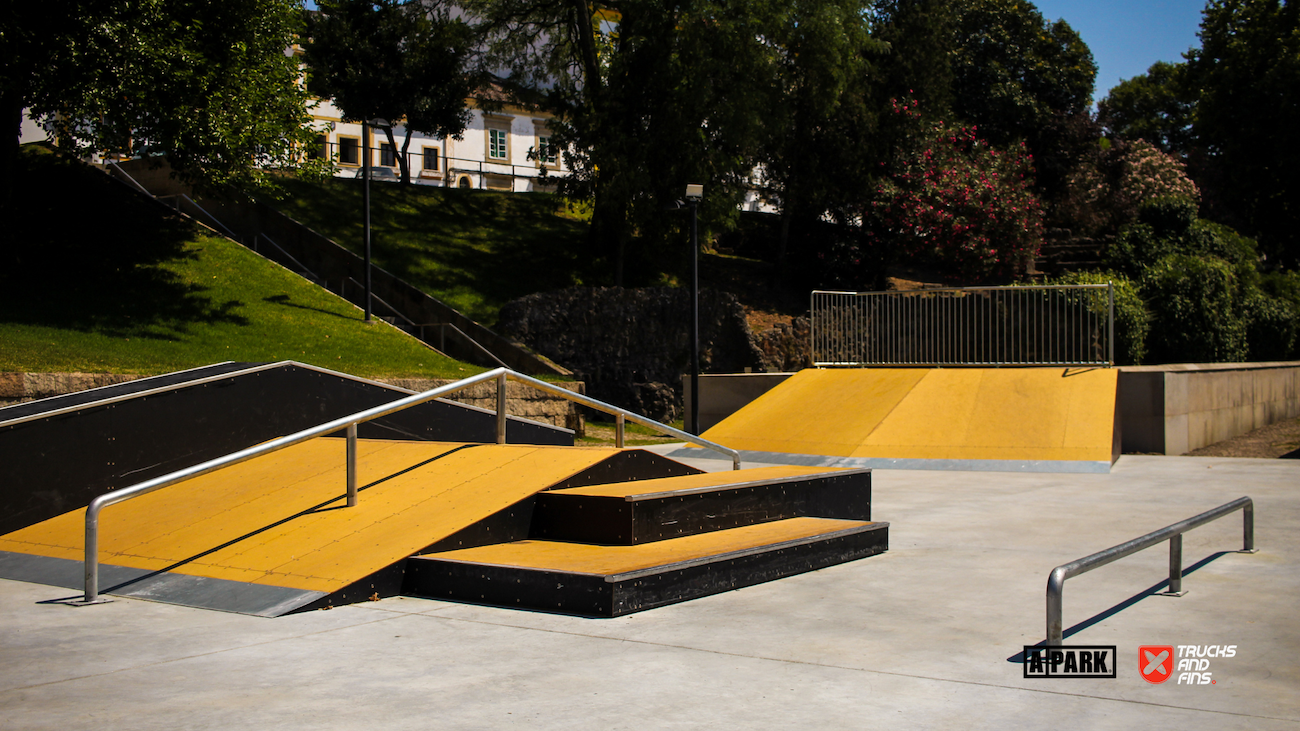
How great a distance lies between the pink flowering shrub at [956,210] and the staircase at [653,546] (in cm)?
2084

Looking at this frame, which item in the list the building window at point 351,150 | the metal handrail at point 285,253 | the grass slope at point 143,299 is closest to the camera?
the grass slope at point 143,299

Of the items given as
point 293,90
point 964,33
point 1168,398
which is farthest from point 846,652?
point 964,33

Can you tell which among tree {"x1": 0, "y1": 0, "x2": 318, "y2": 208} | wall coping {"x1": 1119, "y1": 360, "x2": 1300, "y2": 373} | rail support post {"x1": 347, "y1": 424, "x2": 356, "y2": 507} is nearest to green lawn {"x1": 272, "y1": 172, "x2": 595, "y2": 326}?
tree {"x1": 0, "y1": 0, "x2": 318, "y2": 208}

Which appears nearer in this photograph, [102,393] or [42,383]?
[102,393]

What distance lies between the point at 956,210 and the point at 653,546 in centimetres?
2354

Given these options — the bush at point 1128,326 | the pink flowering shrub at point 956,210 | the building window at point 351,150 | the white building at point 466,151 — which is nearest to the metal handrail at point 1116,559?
the bush at point 1128,326

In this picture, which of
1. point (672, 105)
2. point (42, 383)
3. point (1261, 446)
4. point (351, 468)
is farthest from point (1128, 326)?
point (42, 383)

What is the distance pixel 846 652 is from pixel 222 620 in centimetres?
335

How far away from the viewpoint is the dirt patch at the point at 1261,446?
15352 millimetres

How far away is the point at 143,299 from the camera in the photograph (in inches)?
700

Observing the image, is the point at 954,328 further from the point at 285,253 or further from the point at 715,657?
the point at 285,253

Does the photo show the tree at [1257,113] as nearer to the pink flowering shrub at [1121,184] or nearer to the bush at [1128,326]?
the pink flowering shrub at [1121,184]

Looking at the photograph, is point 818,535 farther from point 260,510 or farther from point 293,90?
point 293,90

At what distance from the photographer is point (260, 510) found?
6.95 m
